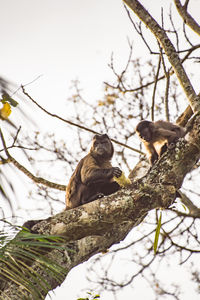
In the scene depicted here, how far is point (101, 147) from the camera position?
621 cm

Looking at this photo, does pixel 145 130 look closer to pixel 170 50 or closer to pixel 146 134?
pixel 146 134

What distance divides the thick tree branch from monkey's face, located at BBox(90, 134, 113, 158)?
2.35 metres

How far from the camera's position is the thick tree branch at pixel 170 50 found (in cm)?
382

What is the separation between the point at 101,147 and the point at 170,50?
2430mm

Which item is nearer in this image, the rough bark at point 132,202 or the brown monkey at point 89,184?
the rough bark at point 132,202

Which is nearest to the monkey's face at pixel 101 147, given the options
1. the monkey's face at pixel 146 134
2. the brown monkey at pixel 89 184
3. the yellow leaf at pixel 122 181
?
the brown monkey at pixel 89 184

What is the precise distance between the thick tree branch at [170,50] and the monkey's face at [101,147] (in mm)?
2351

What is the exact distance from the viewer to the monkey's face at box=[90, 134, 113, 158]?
6.20m

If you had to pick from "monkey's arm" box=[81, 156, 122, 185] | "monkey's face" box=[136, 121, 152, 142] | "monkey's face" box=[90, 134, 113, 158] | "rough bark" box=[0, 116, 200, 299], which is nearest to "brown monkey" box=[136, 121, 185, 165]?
"monkey's face" box=[136, 121, 152, 142]

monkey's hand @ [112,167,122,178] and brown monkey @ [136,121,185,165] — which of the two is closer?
monkey's hand @ [112,167,122,178]

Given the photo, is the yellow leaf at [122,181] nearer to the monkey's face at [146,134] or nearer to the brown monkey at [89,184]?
the brown monkey at [89,184]

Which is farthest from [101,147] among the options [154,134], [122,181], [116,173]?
[122,181]

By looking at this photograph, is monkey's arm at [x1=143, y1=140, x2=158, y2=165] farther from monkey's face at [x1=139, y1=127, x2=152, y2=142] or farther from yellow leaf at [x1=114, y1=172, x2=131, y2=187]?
yellow leaf at [x1=114, y1=172, x2=131, y2=187]

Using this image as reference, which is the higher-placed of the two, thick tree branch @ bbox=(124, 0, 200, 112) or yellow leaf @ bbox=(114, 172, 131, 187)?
thick tree branch @ bbox=(124, 0, 200, 112)
